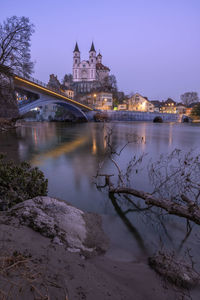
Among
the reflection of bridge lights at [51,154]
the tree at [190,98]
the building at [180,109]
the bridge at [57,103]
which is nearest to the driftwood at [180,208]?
the reflection of bridge lights at [51,154]

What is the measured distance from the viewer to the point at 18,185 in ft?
15.6

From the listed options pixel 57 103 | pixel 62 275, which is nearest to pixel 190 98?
pixel 57 103

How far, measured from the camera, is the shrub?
4305 millimetres

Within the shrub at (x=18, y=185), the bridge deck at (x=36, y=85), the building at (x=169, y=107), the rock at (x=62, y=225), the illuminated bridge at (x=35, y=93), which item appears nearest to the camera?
the rock at (x=62, y=225)

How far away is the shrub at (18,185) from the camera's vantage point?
4.30 m

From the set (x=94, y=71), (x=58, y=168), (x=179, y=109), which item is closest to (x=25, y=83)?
(x=58, y=168)

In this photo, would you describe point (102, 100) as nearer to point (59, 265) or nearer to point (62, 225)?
point (62, 225)

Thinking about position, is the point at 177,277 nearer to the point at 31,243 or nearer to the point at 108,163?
the point at 31,243

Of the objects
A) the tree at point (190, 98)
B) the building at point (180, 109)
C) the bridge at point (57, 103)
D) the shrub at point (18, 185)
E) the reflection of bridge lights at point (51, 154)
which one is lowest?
the reflection of bridge lights at point (51, 154)

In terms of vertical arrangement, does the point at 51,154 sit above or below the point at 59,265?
below

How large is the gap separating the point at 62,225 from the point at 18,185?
226cm

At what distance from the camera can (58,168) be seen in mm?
9281

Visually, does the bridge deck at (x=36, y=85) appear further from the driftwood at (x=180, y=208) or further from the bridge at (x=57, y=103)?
the driftwood at (x=180, y=208)

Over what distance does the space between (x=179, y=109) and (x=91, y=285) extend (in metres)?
112
